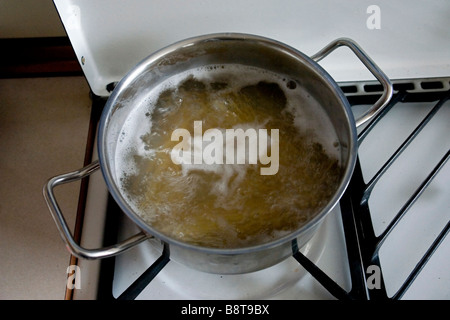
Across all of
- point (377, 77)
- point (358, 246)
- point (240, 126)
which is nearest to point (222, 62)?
point (240, 126)

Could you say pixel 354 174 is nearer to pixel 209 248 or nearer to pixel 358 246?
pixel 358 246

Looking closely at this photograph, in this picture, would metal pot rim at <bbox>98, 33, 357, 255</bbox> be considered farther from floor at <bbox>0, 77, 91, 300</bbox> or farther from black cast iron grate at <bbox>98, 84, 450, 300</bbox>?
floor at <bbox>0, 77, 91, 300</bbox>

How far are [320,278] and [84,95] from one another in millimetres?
493

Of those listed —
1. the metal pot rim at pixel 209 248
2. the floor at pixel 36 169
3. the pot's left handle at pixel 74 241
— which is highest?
the metal pot rim at pixel 209 248

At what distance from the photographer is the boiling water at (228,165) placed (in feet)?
1.85

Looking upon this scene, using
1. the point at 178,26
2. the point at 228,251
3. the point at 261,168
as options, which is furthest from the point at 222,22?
the point at 228,251

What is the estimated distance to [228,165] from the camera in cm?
62

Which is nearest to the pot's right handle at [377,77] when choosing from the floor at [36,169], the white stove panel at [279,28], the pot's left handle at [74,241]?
the white stove panel at [279,28]

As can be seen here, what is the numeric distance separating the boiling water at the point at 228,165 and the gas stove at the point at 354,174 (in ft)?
0.14

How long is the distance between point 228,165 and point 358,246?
202 millimetres

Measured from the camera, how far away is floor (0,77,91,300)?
60 cm

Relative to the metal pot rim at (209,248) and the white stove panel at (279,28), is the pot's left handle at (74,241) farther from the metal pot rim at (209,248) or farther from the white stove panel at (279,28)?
the white stove panel at (279,28)

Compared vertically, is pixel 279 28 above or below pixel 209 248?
above

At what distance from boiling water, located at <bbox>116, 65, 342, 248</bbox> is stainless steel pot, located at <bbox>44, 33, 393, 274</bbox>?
0.08 feet
